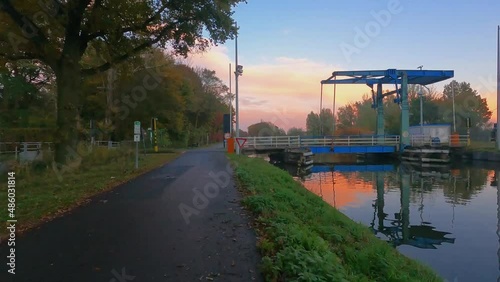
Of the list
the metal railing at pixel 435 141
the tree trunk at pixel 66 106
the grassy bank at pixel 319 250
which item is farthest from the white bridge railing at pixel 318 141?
the grassy bank at pixel 319 250

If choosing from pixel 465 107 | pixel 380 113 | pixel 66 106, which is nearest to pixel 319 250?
pixel 66 106

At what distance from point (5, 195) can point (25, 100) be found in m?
37.2

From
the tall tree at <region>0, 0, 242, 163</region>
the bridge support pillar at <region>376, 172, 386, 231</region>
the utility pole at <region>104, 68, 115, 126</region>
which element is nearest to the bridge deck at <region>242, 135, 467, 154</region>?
the utility pole at <region>104, 68, 115, 126</region>

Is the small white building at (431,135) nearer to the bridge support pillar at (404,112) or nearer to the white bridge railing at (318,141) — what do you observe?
the white bridge railing at (318,141)

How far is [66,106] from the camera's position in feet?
54.1

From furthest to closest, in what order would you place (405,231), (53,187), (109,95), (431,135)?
(431,135)
(109,95)
(53,187)
(405,231)

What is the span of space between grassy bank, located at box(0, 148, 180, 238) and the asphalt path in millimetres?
604

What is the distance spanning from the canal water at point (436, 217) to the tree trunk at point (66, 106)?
11753mm

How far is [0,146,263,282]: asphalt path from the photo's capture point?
17.0 ft

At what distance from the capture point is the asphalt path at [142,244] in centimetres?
518

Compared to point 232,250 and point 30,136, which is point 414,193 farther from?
point 30,136

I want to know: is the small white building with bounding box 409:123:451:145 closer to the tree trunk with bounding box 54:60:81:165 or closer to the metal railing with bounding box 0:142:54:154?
the metal railing with bounding box 0:142:54:154

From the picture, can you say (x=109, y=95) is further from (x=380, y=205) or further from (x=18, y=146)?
(x=380, y=205)

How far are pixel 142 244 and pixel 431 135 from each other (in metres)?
49.1
